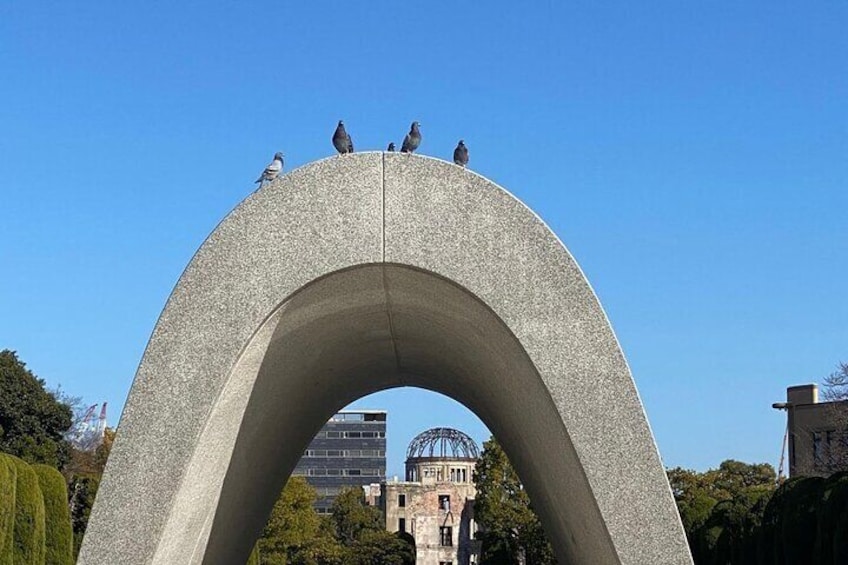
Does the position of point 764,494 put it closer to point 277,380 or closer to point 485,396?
point 485,396

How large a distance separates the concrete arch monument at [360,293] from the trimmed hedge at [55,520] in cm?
1407

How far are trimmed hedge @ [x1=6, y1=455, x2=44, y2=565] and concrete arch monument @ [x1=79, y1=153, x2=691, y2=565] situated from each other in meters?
12.8

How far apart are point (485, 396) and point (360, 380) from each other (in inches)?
71.6

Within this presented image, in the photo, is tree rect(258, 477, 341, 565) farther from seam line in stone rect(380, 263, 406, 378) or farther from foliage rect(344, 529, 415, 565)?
seam line in stone rect(380, 263, 406, 378)

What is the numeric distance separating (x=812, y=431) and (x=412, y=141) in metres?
32.1

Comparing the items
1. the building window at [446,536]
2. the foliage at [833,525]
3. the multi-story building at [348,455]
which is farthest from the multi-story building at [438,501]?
the foliage at [833,525]

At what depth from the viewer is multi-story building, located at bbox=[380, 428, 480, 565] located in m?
55.5

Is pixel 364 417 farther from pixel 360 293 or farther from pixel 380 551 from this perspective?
pixel 360 293

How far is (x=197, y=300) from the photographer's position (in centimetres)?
870

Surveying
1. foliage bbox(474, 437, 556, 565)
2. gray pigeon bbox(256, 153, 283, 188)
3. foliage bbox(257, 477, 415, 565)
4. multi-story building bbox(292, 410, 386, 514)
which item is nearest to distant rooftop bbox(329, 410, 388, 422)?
multi-story building bbox(292, 410, 386, 514)

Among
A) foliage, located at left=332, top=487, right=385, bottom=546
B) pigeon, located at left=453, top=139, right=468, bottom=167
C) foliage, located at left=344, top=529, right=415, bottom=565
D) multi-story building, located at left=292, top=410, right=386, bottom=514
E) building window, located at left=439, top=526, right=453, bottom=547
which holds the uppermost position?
multi-story building, located at left=292, top=410, right=386, bottom=514

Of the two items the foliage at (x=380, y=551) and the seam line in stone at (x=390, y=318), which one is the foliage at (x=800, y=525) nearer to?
the seam line in stone at (x=390, y=318)

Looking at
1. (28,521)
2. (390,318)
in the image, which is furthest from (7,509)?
(390,318)

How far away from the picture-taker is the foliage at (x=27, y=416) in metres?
36.5
